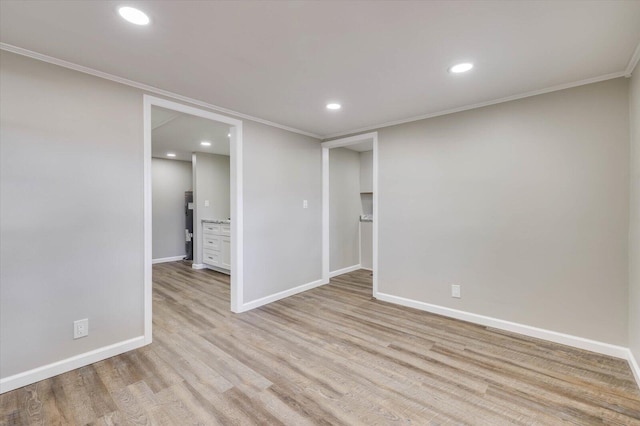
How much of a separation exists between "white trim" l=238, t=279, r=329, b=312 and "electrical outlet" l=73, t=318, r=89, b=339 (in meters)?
1.49

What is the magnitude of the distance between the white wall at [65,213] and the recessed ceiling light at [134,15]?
99 centimetres

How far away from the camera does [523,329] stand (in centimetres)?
280

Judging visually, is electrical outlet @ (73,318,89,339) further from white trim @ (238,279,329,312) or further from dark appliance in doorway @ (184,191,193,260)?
dark appliance in doorway @ (184,191,193,260)

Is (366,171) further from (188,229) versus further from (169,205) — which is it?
(169,205)

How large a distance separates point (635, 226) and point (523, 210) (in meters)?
0.75

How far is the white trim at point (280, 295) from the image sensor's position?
3520 mm

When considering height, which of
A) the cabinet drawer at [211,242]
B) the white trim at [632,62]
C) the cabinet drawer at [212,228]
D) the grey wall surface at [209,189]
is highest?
the white trim at [632,62]

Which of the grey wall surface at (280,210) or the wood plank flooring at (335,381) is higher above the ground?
the grey wall surface at (280,210)

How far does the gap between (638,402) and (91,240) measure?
4037 mm

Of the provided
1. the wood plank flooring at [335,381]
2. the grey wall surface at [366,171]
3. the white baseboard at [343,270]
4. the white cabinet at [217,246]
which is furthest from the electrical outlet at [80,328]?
the grey wall surface at [366,171]

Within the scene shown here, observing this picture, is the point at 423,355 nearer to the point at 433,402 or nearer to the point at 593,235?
the point at 433,402

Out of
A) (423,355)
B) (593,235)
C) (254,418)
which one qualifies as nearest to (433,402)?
(423,355)

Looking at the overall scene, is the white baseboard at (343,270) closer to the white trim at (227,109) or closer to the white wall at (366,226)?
the white wall at (366,226)

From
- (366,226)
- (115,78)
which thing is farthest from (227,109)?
(366,226)
